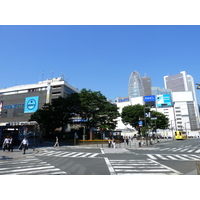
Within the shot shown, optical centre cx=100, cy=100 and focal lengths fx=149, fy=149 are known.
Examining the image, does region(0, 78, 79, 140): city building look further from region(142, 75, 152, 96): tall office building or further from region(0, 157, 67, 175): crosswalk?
region(142, 75, 152, 96): tall office building

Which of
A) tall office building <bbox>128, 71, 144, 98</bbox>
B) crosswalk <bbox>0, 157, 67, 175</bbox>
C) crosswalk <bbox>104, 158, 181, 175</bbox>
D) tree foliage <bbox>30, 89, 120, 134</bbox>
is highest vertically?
tall office building <bbox>128, 71, 144, 98</bbox>

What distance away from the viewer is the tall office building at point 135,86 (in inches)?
6712

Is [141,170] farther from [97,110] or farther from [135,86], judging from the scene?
[135,86]

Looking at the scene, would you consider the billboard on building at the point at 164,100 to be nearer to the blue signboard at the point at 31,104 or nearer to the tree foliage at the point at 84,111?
the tree foliage at the point at 84,111

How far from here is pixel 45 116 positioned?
3734 cm

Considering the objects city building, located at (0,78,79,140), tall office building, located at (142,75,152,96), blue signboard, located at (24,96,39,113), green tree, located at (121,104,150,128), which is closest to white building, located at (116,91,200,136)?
green tree, located at (121,104,150,128)

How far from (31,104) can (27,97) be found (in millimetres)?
5377

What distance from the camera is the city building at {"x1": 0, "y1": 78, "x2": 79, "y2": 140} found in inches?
2874

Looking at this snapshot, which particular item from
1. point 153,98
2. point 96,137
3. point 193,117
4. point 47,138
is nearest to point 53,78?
point 47,138

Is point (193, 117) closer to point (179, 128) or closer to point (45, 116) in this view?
point (179, 128)

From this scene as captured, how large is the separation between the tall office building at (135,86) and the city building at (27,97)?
105 meters

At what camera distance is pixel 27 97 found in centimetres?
7644

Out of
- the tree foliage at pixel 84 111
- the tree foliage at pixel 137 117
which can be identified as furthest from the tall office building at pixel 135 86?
the tree foliage at pixel 84 111
